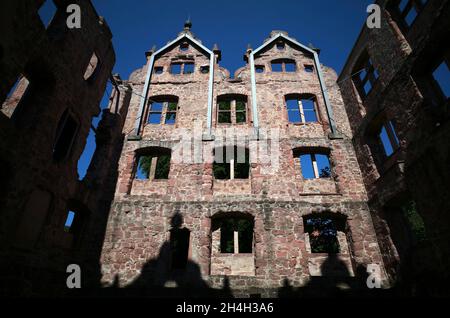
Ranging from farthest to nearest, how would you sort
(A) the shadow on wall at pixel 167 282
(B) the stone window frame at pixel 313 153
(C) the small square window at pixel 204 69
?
(C) the small square window at pixel 204 69 < (B) the stone window frame at pixel 313 153 < (A) the shadow on wall at pixel 167 282

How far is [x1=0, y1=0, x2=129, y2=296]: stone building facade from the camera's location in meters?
5.61

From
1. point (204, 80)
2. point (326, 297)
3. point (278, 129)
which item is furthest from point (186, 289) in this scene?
point (204, 80)

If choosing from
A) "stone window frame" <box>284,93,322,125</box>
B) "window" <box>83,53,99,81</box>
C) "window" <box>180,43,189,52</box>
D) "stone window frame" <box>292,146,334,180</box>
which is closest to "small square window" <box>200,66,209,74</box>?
"window" <box>180,43,189,52</box>

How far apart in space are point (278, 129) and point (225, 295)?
7448 mm

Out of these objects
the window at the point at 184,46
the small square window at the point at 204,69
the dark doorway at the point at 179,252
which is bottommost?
the dark doorway at the point at 179,252

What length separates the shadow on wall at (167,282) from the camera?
25.2ft

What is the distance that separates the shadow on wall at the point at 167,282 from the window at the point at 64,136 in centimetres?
460

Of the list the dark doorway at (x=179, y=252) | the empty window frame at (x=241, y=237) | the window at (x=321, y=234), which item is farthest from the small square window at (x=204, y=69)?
the window at (x=321, y=234)

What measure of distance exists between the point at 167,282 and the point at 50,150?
5.80m

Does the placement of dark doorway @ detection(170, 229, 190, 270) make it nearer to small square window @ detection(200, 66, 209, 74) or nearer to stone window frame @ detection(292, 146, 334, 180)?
stone window frame @ detection(292, 146, 334, 180)

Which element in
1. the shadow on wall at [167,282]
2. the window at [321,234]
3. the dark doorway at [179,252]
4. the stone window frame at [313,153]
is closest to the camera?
the shadow on wall at [167,282]

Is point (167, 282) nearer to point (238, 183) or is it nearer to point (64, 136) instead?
point (238, 183)

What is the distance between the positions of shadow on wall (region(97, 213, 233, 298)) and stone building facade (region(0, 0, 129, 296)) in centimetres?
146

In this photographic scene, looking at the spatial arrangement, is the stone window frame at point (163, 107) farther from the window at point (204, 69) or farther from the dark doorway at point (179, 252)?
the dark doorway at point (179, 252)
